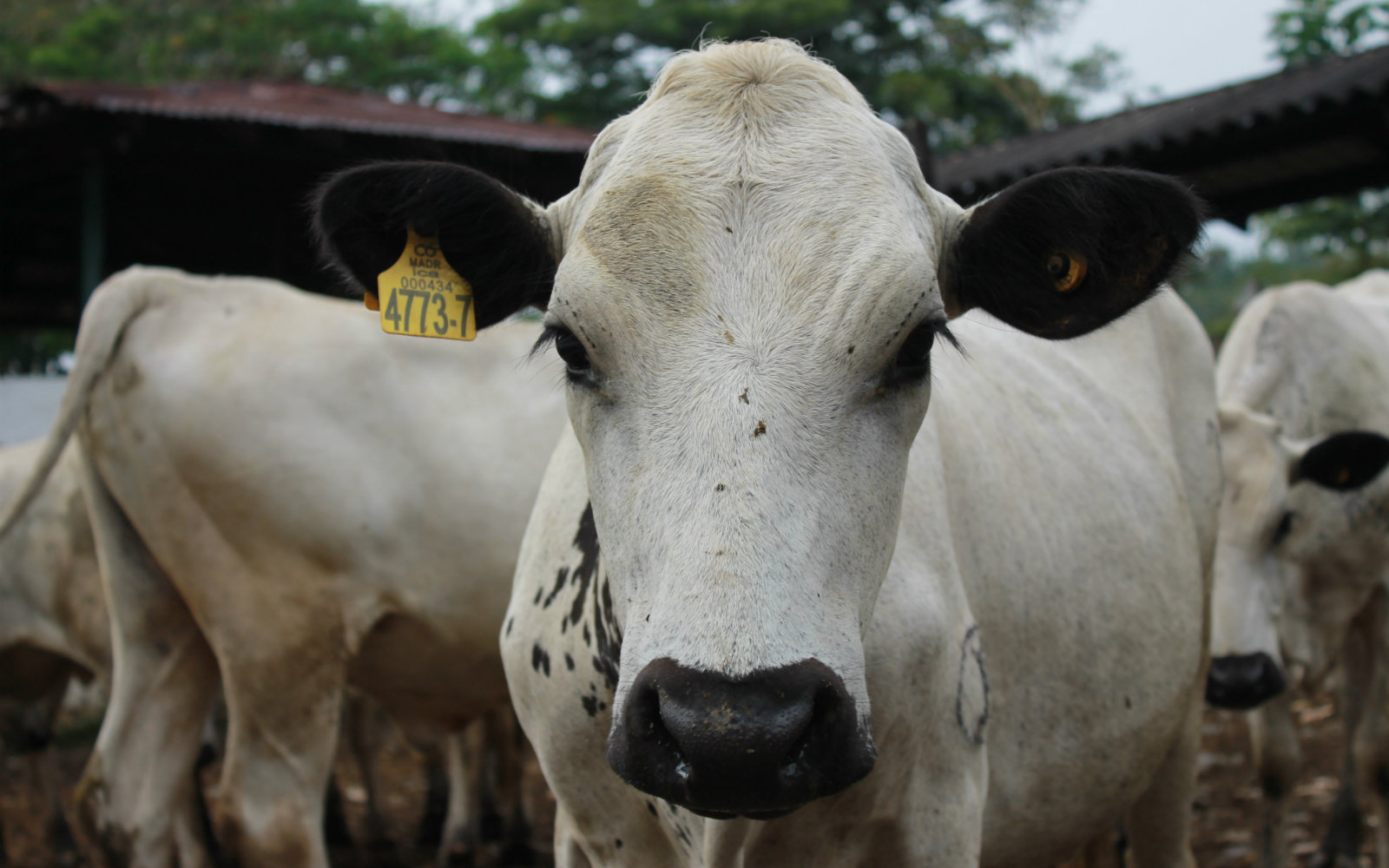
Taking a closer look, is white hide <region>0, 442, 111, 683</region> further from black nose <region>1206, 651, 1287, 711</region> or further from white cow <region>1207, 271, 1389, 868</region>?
white cow <region>1207, 271, 1389, 868</region>

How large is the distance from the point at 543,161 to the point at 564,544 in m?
6.24

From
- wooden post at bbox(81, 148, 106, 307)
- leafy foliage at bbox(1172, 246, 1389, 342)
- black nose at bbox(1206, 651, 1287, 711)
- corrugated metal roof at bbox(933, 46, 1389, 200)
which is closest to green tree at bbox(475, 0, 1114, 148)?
leafy foliage at bbox(1172, 246, 1389, 342)

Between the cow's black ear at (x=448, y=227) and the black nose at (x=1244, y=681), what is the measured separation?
3.06 meters

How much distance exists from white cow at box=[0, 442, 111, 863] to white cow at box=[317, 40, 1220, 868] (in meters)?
4.26

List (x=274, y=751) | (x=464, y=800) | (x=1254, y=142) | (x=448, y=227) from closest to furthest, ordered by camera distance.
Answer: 1. (x=448, y=227)
2. (x=274, y=751)
3. (x=464, y=800)
4. (x=1254, y=142)

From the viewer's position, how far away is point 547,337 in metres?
1.88

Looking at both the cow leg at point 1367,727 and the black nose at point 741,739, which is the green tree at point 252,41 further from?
the black nose at point 741,739

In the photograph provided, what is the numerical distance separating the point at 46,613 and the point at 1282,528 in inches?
226

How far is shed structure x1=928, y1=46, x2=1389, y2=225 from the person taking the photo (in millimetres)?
6375

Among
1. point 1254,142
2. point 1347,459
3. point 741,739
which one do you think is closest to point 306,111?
point 1254,142

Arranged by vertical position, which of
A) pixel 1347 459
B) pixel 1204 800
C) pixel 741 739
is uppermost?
pixel 741 739

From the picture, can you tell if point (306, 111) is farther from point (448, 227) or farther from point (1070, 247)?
point (1070, 247)

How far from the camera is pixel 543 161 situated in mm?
8031

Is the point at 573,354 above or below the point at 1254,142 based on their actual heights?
above
